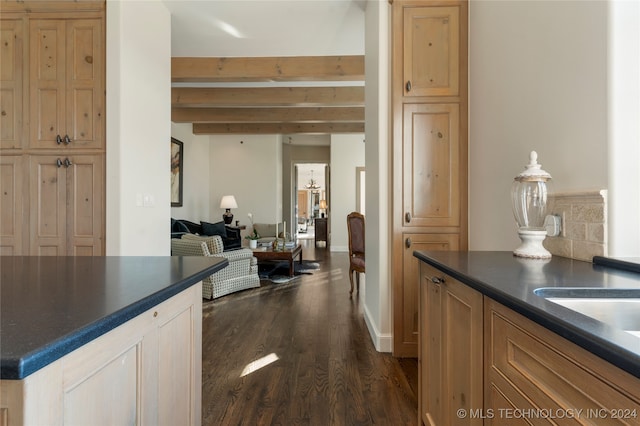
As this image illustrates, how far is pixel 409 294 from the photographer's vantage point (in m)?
2.33

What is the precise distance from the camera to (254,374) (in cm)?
207

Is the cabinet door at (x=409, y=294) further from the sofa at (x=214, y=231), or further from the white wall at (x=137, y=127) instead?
the sofa at (x=214, y=231)

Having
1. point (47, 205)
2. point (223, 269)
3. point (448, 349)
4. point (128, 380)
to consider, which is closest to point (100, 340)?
point (128, 380)

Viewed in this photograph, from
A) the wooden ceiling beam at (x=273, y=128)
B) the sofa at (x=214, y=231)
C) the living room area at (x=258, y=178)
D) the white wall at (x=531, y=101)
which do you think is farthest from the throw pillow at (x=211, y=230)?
the white wall at (x=531, y=101)

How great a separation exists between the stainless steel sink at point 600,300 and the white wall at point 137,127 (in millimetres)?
2700

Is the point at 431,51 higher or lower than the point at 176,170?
higher

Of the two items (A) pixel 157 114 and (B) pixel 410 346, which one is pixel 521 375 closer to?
(B) pixel 410 346

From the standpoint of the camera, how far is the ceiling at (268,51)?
9.97 ft

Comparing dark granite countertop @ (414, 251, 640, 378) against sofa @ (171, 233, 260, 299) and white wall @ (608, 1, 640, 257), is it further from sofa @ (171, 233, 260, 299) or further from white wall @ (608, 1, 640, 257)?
sofa @ (171, 233, 260, 299)

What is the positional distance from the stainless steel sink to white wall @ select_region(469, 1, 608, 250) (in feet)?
1.81

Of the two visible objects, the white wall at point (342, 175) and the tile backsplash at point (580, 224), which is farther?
the white wall at point (342, 175)

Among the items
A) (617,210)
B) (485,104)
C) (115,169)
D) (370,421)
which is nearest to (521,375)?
(617,210)

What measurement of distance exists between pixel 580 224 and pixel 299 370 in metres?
1.80

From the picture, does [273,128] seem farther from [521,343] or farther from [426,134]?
[521,343]
